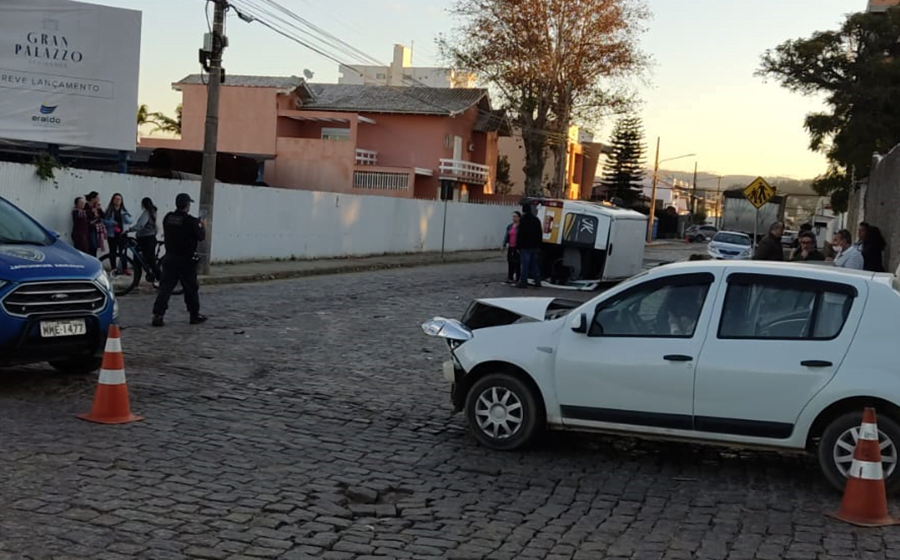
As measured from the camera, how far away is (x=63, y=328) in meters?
8.34

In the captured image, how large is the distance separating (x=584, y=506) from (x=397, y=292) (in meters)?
13.9

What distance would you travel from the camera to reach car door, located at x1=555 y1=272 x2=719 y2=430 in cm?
654

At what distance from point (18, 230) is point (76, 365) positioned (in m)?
1.46

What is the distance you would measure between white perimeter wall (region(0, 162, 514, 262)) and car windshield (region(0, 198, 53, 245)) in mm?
8936

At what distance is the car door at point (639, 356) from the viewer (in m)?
6.54

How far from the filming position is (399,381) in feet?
32.2

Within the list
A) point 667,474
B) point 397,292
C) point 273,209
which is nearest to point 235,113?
point 273,209

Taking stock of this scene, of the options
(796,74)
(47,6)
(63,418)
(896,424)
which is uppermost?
(796,74)

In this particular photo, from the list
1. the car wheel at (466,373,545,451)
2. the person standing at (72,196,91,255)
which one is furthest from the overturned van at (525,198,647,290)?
the car wheel at (466,373,545,451)

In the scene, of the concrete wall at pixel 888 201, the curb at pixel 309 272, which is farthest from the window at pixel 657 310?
the curb at pixel 309 272

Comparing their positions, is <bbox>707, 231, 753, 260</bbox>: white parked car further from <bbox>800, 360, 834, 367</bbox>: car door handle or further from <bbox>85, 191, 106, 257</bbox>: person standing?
<bbox>800, 360, 834, 367</bbox>: car door handle

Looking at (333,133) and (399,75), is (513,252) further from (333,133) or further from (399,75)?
(399,75)

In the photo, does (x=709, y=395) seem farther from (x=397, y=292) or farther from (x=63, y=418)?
(x=397, y=292)

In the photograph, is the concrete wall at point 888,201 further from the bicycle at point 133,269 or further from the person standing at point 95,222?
the person standing at point 95,222
